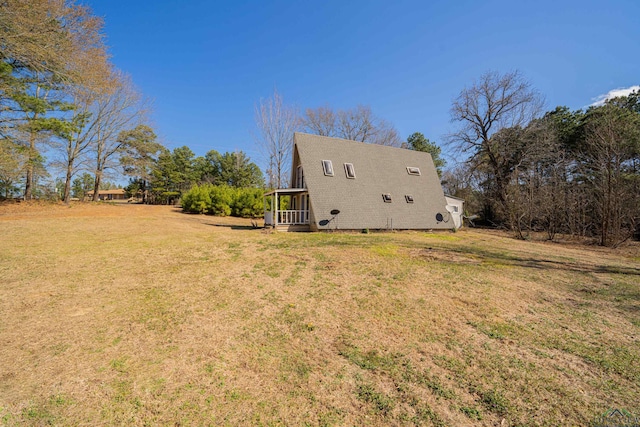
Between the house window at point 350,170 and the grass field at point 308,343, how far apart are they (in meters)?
9.41

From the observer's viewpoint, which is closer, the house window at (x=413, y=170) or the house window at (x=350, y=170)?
the house window at (x=350, y=170)

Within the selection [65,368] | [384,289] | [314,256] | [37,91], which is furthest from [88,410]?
[37,91]

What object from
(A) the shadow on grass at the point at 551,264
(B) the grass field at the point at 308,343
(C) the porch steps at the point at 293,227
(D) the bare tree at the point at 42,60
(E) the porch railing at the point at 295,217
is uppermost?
(D) the bare tree at the point at 42,60

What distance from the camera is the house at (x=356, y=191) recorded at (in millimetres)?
14109

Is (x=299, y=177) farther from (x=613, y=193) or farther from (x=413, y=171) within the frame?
(x=613, y=193)

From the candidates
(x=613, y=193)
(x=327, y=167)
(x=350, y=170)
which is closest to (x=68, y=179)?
(x=327, y=167)

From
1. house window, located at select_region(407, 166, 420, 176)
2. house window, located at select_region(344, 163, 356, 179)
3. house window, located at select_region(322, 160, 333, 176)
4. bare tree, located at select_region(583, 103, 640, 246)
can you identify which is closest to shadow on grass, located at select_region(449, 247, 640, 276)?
bare tree, located at select_region(583, 103, 640, 246)

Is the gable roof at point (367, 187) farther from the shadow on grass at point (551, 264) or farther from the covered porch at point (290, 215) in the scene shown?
the shadow on grass at point (551, 264)

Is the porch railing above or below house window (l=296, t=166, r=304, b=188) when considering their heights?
below

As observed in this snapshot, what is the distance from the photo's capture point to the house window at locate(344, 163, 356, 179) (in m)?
15.5

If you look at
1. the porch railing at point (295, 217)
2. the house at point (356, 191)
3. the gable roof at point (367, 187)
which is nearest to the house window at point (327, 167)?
the house at point (356, 191)

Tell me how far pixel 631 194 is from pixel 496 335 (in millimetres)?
16076

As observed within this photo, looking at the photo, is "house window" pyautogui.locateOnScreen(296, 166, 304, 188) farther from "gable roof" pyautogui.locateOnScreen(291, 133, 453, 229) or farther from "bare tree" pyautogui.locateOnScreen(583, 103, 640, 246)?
"bare tree" pyautogui.locateOnScreen(583, 103, 640, 246)

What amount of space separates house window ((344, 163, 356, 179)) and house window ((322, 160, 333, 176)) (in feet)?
3.28
